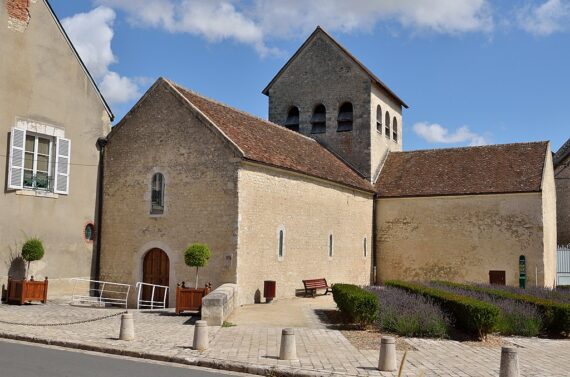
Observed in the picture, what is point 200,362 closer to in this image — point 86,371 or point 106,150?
point 86,371

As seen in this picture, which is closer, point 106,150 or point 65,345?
point 65,345

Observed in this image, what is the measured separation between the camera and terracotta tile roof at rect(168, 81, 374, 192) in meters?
18.0

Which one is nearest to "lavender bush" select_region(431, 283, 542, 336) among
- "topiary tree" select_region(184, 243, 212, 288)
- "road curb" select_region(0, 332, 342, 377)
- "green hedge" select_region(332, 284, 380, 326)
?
"green hedge" select_region(332, 284, 380, 326)

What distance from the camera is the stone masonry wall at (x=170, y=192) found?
16.9m

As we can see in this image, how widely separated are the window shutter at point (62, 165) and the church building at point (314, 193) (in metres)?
1.74

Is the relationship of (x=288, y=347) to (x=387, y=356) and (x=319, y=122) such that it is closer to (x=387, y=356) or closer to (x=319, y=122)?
(x=387, y=356)

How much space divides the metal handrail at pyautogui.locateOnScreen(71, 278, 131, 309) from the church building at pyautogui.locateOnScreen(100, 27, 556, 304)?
0.33 meters

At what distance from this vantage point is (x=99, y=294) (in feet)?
62.3

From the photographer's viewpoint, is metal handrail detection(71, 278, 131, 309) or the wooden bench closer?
metal handrail detection(71, 278, 131, 309)

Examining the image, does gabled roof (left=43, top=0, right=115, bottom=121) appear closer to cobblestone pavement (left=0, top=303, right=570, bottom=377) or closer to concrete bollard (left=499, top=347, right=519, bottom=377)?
cobblestone pavement (left=0, top=303, right=570, bottom=377)

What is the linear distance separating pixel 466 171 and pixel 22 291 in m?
17.9

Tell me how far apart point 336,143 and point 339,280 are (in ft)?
24.7

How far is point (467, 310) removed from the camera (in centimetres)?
1221

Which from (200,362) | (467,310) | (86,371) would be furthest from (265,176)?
(86,371)
